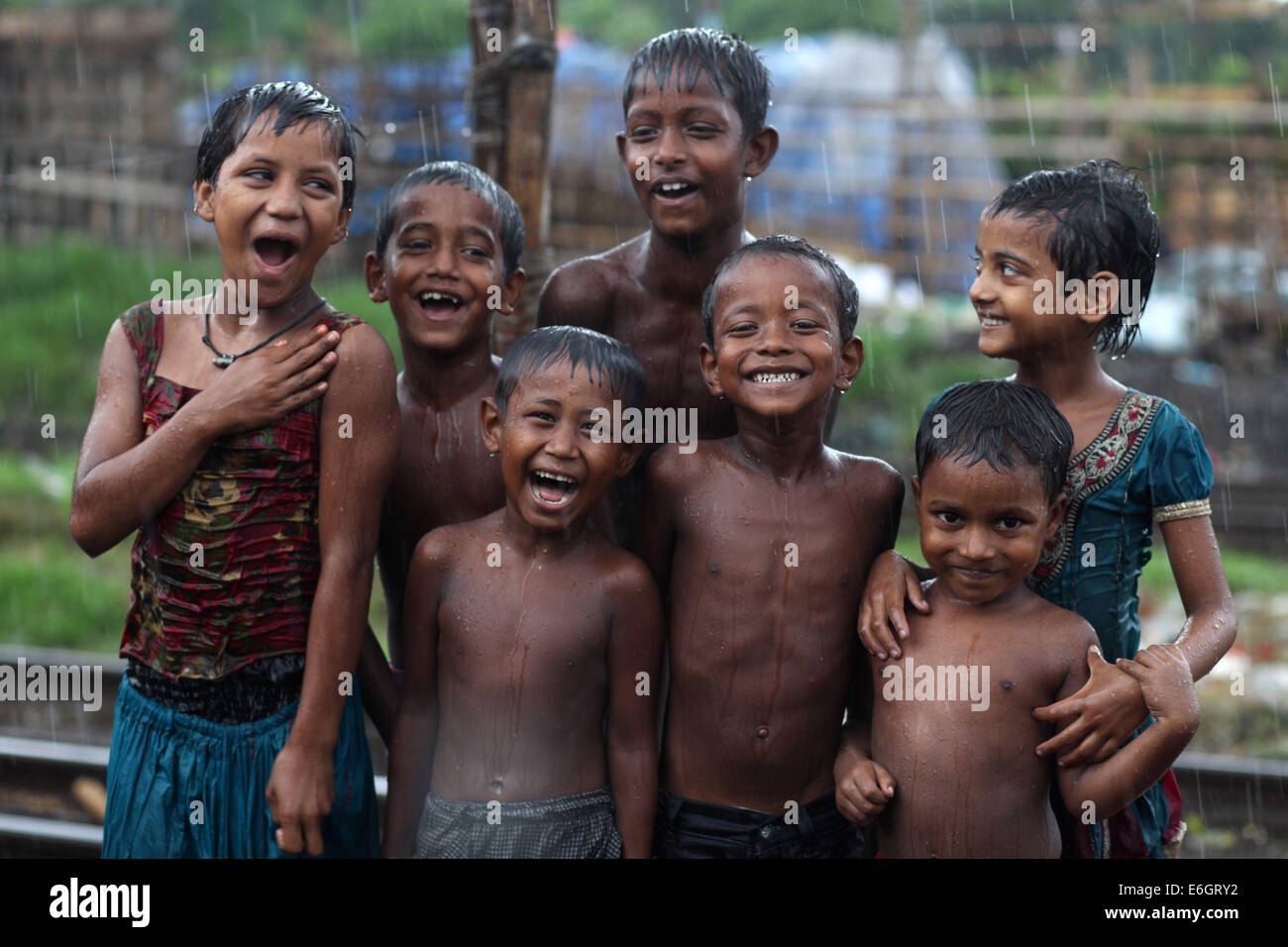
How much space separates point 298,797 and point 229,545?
1.85ft

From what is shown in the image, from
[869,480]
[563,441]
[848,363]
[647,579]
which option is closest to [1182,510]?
[869,480]

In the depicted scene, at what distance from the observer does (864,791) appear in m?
2.76

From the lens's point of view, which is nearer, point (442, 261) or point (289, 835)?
point (289, 835)

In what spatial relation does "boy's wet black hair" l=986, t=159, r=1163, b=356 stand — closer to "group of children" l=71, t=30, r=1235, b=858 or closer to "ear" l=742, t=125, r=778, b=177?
"group of children" l=71, t=30, r=1235, b=858

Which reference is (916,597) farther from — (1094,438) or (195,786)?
(195,786)

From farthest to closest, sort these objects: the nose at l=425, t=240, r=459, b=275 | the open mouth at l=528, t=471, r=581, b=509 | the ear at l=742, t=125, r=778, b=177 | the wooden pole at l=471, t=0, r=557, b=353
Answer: the wooden pole at l=471, t=0, r=557, b=353, the ear at l=742, t=125, r=778, b=177, the nose at l=425, t=240, r=459, b=275, the open mouth at l=528, t=471, r=581, b=509

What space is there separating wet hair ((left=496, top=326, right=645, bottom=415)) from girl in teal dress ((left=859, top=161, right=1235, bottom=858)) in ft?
2.33

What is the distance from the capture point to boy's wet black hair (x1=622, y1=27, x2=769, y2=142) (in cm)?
319

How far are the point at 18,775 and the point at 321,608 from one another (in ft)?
10.6

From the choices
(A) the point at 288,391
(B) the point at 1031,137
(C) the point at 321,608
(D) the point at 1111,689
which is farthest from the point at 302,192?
(B) the point at 1031,137

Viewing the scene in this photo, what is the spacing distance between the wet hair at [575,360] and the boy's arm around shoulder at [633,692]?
1.29ft

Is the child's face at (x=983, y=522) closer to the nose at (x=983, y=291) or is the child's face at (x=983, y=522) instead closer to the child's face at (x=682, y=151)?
the nose at (x=983, y=291)

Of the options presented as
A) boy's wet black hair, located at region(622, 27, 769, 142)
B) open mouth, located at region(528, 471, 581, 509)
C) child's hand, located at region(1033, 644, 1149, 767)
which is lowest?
child's hand, located at region(1033, 644, 1149, 767)

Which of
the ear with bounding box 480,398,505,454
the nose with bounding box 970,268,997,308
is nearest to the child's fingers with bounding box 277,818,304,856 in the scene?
Result: the ear with bounding box 480,398,505,454
